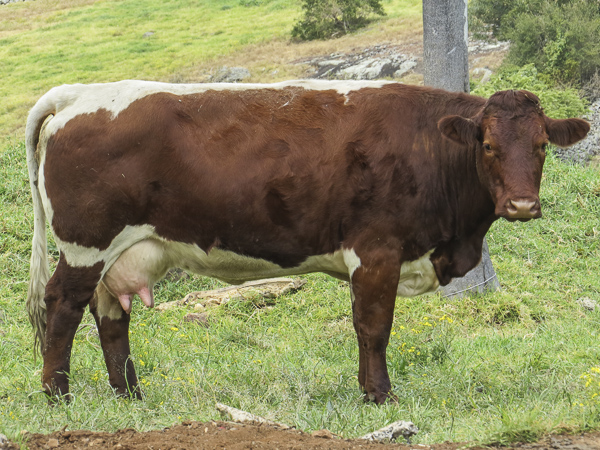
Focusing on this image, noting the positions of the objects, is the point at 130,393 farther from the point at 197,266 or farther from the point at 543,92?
the point at 543,92

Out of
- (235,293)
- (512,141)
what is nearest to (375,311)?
(512,141)

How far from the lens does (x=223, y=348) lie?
7262 mm

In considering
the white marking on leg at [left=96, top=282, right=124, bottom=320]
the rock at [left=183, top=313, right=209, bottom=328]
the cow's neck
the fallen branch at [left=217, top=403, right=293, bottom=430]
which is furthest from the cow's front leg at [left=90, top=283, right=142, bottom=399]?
the cow's neck

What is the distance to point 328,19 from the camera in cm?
2073

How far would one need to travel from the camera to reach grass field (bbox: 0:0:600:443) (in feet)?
15.9

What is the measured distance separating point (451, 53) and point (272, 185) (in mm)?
4317

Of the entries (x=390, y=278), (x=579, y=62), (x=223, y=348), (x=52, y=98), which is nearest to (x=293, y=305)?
(x=223, y=348)

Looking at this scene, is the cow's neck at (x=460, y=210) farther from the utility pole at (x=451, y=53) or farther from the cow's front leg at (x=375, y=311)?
the utility pole at (x=451, y=53)

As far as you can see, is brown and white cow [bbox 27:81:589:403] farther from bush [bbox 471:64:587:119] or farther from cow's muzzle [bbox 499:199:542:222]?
bush [bbox 471:64:587:119]

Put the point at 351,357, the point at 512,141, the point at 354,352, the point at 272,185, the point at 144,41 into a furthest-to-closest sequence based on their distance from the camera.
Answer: the point at 144,41 → the point at 354,352 → the point at 351,357 → the point at 272,185 → the point at 512,141

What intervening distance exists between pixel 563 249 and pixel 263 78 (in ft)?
33.7

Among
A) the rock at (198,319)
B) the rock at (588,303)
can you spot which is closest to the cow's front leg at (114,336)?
the rock at (198,319)

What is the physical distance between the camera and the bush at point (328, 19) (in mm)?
20750

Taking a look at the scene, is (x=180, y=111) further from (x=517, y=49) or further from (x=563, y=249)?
(x=517, y=49)
